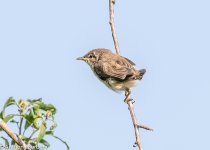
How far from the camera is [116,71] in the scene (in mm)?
8547

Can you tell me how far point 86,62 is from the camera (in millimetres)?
9602

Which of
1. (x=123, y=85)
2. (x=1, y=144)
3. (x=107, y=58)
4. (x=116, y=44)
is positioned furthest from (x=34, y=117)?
(x=107, y=58)

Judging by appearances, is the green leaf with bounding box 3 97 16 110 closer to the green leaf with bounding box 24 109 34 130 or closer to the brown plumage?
the green leaf with bounding box 24 109 34 130

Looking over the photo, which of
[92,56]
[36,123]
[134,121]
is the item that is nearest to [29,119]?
[36,123]

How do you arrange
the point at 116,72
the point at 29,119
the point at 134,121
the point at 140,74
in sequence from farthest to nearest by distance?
the point at 116,72 < the point at 140,74 < the point at 134,121 < the point at 29,119

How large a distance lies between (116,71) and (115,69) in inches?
3.0

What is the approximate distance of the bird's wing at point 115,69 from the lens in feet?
27.6

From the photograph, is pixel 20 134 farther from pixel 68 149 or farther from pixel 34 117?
pixel 68 149

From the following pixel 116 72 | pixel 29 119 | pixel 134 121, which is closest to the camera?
pixel 29 119

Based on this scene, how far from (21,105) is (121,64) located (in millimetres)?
5330

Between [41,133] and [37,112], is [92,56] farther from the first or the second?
[41,133]

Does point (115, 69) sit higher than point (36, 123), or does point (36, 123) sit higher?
point (36, 123)

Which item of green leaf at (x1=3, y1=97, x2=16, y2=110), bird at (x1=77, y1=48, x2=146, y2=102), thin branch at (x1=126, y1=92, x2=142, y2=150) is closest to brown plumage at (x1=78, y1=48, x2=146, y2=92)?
bird at (x1=77, y1=48, x2=146, y2=102)

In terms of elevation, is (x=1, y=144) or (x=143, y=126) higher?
(x=1, y=144)
